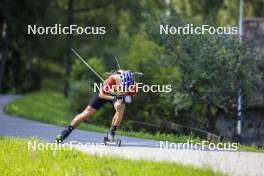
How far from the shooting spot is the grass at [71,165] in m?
13.2

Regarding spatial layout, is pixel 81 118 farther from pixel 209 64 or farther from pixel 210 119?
Result: pixel 210 119

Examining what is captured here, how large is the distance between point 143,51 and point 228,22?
17.8 m

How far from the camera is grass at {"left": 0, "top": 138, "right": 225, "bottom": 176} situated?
1325cm

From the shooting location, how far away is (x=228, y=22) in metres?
50.6

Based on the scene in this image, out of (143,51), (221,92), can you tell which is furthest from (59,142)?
(143,51)

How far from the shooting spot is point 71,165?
1437 centimetres

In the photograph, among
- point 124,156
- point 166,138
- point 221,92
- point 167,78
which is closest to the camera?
point 124,156

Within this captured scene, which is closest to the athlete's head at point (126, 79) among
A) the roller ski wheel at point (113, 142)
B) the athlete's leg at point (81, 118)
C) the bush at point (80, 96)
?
the athlete's leg at point (81, 118)

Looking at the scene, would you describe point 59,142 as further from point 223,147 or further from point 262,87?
point 262,87
